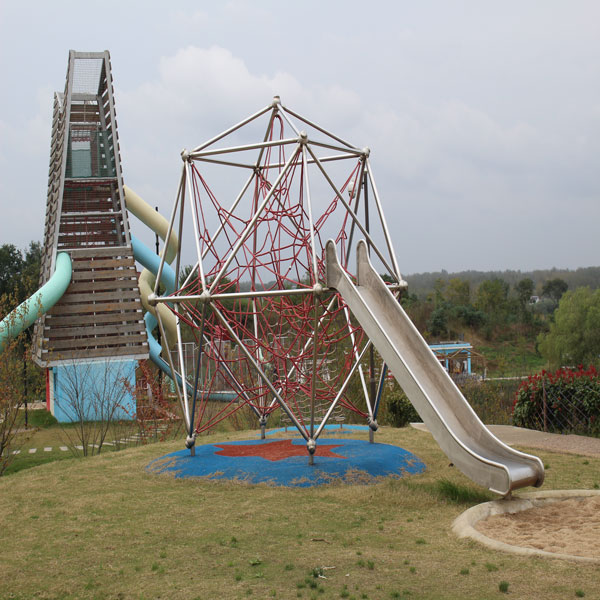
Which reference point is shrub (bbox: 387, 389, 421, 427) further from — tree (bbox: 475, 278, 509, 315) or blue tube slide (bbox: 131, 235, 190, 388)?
tree (bbox: 475, 278, 509, 315)

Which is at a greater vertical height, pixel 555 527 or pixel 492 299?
pixel 492 299

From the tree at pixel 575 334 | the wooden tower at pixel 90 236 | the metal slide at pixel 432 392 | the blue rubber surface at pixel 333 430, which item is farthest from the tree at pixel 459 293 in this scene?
the metal slide at pixel 432 392

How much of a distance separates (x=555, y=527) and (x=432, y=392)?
2340mm

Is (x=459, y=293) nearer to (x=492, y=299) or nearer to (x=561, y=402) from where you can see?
(x=492, y=299)

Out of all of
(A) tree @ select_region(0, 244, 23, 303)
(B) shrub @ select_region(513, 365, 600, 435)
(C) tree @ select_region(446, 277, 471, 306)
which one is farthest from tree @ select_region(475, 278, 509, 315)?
(B) shrub @ select_region(513, 365, 600, 435)

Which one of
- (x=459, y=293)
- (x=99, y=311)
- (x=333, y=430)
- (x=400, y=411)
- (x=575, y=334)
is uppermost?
(x=459, y=293)

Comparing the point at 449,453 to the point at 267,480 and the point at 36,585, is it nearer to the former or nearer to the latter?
the point at 267,480

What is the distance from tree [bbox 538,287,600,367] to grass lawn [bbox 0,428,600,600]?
3160 centimetres

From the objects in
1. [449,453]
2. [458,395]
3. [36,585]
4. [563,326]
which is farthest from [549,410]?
[563,326]

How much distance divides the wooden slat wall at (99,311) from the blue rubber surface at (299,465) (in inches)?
417

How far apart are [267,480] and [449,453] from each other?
254cm

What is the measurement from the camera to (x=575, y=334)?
1567 inches

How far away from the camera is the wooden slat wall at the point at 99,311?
2055 centimetres

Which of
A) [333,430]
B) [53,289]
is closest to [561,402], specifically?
[333,430]
